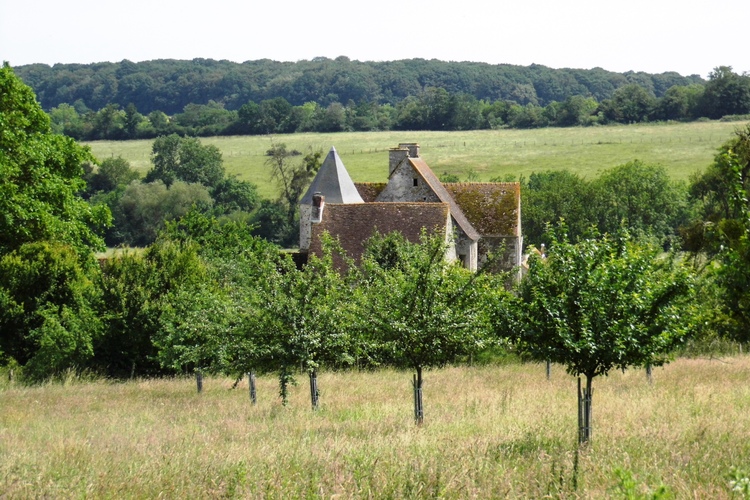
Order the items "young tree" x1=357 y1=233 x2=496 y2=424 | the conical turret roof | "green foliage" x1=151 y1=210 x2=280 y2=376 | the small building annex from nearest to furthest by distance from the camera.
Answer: "young tree" x1=357 y1=233 x2=496 y2=424 < "green foliage" x1=151 y1=210 x2=280 y2=376 < the small building annex < the conical turret roof

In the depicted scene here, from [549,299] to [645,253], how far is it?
164cm

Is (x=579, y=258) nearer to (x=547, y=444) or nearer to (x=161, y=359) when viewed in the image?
(x=547, y=444)

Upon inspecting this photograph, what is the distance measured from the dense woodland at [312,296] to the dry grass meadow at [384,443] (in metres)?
1.24

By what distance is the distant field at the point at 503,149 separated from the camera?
319 ft

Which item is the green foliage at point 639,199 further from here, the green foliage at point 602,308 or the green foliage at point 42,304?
the green foliage at point 602,308

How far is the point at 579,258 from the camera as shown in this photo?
13734 mm

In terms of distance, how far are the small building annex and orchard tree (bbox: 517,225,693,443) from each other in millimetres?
21577

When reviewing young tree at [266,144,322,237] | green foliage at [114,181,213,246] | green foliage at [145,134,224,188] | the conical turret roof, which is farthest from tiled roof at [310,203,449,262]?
green foliage at [145,134,224,188]

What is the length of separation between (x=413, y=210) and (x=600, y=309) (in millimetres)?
24283

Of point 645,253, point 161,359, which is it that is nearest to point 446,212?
point 161,359

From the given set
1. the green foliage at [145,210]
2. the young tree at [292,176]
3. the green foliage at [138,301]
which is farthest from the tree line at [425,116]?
the green foliage at [138,301]

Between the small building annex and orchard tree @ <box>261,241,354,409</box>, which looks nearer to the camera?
orchard tree @ <box>261,241,354,409</box>

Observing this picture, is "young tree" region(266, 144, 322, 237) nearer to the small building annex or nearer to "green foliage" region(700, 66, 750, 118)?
the small building annex

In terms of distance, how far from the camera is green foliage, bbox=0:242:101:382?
1113 inches
